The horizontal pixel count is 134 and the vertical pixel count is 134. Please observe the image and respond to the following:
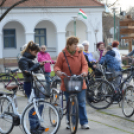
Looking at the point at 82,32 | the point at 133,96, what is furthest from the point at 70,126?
the point at 82,32

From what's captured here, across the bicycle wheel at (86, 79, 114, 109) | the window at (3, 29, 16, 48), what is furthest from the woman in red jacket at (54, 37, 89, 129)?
the window at (3, 29, 16, 48)

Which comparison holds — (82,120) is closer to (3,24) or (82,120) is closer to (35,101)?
(35,101)

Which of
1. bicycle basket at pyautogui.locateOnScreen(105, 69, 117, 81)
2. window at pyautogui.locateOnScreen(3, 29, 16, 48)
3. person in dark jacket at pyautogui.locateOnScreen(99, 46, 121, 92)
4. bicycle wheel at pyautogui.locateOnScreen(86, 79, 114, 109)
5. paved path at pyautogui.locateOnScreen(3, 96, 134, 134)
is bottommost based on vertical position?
paved path at pyautogui.locateOnScreen(3, 96, 134, 134)

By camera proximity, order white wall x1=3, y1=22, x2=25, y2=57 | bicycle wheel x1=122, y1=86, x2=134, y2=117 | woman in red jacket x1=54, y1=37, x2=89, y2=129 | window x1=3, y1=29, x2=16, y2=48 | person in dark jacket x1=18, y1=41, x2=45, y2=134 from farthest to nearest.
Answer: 1. window x1=3, y1=29, x2=16, y2=48
2. white wall x1=3, y1=22, x2=25, y2=57
3. bicycle wheel x1=122, y1=86, x2=134, y2=117
4. woman in red jacket x1=54, y1=37, x2=89, y2=129
5. person in dark jacket x1=18, y1=41, x2=45, y2=134

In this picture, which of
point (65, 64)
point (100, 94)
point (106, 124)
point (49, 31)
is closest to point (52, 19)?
point (49, 31)

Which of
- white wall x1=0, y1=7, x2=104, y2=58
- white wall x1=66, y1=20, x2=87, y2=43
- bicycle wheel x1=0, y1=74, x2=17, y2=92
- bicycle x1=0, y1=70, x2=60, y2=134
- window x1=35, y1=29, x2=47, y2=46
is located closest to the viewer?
bicycle x1=0, y1=70, x2=60, y2=134

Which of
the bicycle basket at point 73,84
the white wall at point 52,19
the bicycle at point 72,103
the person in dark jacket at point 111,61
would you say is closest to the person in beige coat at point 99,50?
the person in dark jacket at point 111,61

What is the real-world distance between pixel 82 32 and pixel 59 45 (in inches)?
151

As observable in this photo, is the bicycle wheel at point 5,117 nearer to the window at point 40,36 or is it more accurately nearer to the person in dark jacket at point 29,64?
the person in dark jacket at point 29,64

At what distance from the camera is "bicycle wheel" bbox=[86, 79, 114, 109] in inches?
311

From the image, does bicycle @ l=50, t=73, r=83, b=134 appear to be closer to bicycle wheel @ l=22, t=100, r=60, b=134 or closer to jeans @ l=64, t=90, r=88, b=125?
jeans @ l=64, t=90, r=88, b=125

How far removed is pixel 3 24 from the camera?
97.8 ft

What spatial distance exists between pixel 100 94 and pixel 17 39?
2502 cm

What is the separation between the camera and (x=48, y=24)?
3297cm
